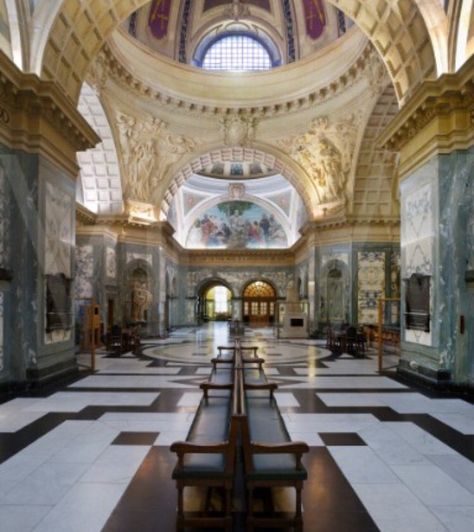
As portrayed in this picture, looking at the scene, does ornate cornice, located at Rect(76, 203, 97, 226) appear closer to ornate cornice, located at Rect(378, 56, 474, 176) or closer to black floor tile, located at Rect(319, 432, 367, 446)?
ornate cornice, located at Rect(378, 56, 474, 176)

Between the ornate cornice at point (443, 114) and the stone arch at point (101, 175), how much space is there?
13.7m

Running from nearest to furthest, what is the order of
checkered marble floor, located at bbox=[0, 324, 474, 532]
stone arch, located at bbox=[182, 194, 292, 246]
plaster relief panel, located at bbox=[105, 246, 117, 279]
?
checkered marble floor, located at bbox=[0, 324, 474, 532] → plaster relief panel, located at bbox=[105, 246, 117, 279] → stone arch, located at bbox=[182, 194, 292, 246]

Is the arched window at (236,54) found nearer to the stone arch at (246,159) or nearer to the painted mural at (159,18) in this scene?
the painted mural at (159,18)

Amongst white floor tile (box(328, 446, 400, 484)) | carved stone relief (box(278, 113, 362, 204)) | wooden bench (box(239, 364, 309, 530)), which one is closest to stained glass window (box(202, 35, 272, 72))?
carved stone relief (box(278, 113, 362, 204))

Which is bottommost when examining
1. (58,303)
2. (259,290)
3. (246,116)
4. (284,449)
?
(284,449)

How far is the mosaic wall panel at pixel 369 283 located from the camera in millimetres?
21438

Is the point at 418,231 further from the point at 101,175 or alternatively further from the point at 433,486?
the point at 101,175

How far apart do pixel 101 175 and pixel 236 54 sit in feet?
39.0

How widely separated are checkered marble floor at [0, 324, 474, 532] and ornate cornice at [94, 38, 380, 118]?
13644mm

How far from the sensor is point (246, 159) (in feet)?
83.9

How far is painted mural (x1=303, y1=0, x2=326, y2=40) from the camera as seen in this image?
2242cm

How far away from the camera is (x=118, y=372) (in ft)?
36.9

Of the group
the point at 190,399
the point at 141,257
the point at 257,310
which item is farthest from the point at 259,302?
the point at 190,399

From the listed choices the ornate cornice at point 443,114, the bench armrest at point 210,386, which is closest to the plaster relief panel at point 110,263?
the ornate cornice at point 443,114
